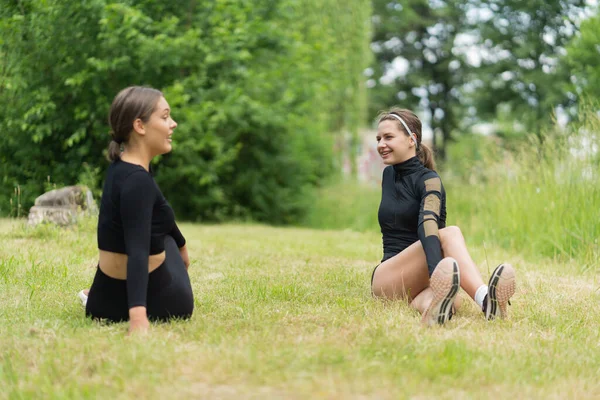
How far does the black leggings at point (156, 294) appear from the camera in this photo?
3379 millimetres

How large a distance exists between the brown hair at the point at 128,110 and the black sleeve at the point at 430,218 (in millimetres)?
1594

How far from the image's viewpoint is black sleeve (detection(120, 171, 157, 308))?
10.1 ft

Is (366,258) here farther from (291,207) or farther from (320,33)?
(320,33)

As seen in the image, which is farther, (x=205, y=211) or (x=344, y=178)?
(x=344, y=178)

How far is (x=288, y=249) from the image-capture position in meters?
7.37

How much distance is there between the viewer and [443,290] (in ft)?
10.9

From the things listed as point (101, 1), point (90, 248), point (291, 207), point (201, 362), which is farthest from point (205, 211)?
point (201, 362)

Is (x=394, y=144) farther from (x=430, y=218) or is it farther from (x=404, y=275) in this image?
(x=404, y=275)

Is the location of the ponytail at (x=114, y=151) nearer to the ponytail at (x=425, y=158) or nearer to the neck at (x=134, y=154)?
the neck at (x=134, y=154)

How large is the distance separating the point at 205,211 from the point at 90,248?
646cm

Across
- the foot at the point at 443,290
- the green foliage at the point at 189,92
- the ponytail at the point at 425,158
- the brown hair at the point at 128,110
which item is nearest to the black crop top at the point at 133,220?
the brown hair at the point at 128,110

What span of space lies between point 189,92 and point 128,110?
821 cm

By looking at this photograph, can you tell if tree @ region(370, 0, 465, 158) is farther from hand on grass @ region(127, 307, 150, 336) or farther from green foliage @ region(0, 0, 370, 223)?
hand on grass @ region(127, 307, 150, 336)

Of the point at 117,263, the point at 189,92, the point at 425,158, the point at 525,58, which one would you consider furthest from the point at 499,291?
the point at 525,58
